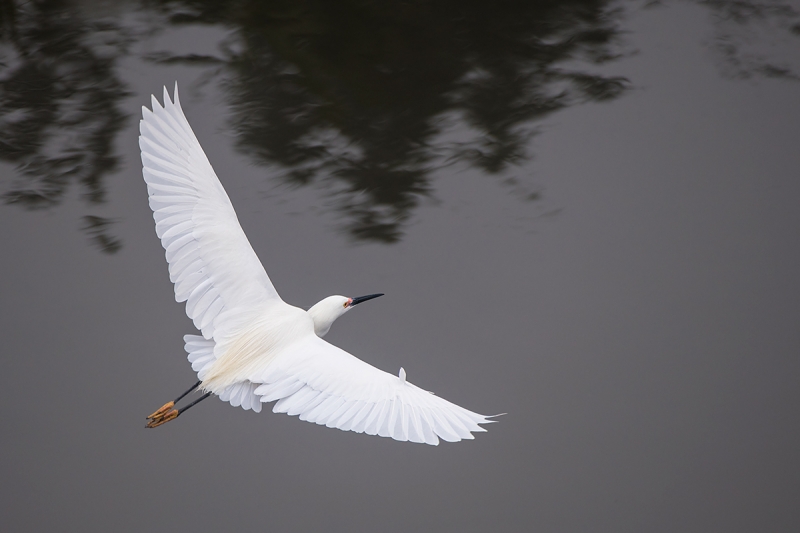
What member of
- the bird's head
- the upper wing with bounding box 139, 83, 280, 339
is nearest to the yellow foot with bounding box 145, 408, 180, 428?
the upper wing with bounding box 139, 83, 280, 339

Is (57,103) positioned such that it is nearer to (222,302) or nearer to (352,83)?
(352,83)

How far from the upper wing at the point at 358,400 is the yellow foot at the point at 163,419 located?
293mm

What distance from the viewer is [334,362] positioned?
1.79m

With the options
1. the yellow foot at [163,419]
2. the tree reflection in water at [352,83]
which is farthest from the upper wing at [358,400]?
the tree reflection in water at [352,83]

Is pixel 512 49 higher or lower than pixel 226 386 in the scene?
higher

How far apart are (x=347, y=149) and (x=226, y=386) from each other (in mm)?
1201

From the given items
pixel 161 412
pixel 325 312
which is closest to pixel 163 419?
pixel 161 412

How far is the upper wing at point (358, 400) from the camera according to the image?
1660mm

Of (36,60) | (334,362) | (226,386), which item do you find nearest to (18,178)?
(36,60)

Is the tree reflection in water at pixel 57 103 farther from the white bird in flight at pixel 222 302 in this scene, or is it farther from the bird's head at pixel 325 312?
the bird's head at pixel 325 312

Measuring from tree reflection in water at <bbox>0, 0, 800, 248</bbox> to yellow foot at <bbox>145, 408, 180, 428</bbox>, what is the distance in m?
0.85

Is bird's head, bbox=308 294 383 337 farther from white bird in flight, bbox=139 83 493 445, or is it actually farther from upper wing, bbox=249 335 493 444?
upper wing, bbox=249 335 493 444

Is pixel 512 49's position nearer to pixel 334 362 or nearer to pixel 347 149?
pixel 347 149

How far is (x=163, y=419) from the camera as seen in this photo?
1.98 metres
